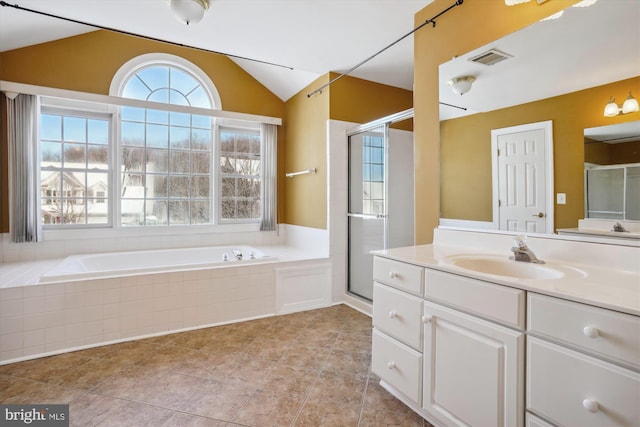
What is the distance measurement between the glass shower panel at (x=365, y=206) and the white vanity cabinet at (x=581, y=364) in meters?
1.89

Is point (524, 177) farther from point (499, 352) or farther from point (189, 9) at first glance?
point (189, 9)

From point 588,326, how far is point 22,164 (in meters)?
4.28

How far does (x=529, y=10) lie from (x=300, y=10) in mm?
1457

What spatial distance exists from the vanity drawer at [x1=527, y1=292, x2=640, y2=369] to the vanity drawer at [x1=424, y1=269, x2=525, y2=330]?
0.04 m

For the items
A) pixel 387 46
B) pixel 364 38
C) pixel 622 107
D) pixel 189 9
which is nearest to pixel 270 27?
pixel 189 9

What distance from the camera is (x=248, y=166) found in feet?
13.8

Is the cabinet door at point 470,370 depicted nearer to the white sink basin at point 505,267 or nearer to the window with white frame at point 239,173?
the white sink basin at point 505,267

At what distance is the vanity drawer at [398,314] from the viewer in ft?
4.87

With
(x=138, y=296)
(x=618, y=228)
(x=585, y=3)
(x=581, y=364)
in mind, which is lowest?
(x=138, y=296)

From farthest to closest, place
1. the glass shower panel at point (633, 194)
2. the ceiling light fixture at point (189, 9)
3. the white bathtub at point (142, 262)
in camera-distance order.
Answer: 1. the white bathtub at point (142, 262)
2. the ceiling light fixture at point (189, 9)
3. the glass shower panel at point (633, 194)

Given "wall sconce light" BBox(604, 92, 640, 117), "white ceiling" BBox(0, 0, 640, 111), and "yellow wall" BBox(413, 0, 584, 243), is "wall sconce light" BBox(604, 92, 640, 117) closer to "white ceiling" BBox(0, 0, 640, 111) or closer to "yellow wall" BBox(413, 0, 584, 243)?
"white ceiling" BBox(0, 0, 640, 111)

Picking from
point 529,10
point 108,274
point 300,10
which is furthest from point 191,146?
point 529,10

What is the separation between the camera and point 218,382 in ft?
6.23

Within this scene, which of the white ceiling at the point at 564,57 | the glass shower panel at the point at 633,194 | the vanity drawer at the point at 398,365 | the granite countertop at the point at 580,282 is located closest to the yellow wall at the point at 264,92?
the white ceiling at the point at 564,57
